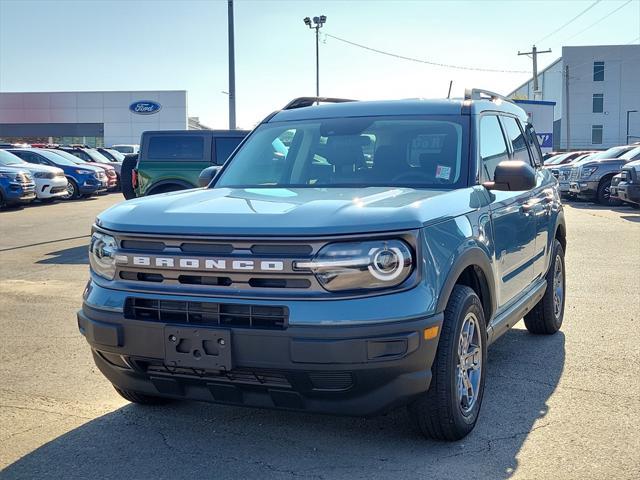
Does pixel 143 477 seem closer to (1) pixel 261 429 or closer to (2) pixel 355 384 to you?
(1) pixel 261 429

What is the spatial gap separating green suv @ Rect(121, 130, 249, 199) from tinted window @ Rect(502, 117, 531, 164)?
8.11 m

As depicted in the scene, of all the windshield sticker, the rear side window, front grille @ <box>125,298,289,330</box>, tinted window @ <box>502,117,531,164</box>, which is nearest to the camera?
front grille @ <box>125,298,289,330</box>

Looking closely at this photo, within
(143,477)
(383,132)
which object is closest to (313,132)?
(383,132)

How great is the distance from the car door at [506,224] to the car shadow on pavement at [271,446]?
2.47 ft

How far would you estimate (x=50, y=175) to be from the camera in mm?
22000

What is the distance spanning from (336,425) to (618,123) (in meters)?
68.7

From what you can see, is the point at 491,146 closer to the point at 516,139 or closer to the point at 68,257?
the point at 516,139

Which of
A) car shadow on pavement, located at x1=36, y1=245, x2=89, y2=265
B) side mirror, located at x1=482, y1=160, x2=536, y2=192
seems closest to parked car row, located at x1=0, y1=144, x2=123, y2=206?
car shadow on pavement, located at x1=36, y1=245, x2=89, y2=265

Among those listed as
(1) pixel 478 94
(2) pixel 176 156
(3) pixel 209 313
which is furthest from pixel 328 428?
(2) pixel 176 156

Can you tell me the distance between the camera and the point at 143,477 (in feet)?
11.7

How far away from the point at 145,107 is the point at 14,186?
3705 cm

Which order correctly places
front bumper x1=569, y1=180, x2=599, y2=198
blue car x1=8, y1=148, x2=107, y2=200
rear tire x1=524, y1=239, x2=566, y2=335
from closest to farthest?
rear tire x1=524, y1=239, x2=566, y2=335, front bumper x1=569, y1=180, x2=599, y2=198, blue car x1=8, y1=148, x2=107, y2=200

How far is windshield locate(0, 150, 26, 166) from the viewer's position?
21.6m

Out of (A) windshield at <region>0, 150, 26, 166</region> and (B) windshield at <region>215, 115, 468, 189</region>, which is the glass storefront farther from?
(B) windshield at <region>215, 115, 468, 189</region>
